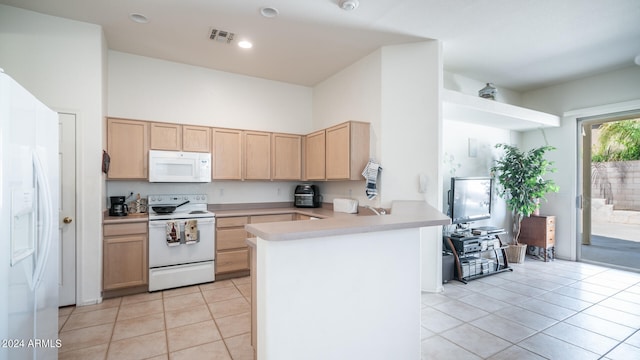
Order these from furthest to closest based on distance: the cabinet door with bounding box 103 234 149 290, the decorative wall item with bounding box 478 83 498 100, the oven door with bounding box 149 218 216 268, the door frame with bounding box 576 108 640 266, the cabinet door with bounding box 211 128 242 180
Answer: the door frame with bounding box 576 108 640 266 → the decorative wall item with bounding box 478 83 498 100 → the cabinet door with bounding box 211 128 242 180 → the oven door with bounding box 149 218 216 268 → the cabinet door with bounding box 103 234 149 290

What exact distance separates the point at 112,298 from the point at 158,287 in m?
0.47

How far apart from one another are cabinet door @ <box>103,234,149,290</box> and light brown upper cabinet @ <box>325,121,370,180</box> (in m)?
2.52

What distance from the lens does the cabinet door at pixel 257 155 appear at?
4473 mm

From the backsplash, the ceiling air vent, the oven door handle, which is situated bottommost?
the oven door handle

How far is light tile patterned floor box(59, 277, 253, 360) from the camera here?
2.32 m

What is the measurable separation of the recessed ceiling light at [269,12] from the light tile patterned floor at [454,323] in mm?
3006

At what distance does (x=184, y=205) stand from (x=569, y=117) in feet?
20.9

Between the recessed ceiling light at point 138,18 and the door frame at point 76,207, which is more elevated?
the recessed ceiling light at point 138,18

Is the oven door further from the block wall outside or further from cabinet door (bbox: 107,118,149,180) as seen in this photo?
the block wall outside

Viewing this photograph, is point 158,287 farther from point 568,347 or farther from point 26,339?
point 568,347

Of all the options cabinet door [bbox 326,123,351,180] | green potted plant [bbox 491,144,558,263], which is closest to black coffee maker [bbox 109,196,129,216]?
cabinet door [bbox 326,123,351,180]

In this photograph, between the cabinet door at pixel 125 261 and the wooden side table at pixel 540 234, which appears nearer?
the cabinet door at pixel 125 261

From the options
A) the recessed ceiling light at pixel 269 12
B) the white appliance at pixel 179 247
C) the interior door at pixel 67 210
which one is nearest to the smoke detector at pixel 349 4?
the recessed ceiling light at pixel 269 12

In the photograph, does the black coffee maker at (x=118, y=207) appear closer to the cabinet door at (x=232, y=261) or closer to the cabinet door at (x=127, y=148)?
the cabinet door at (x=127, y=148)
